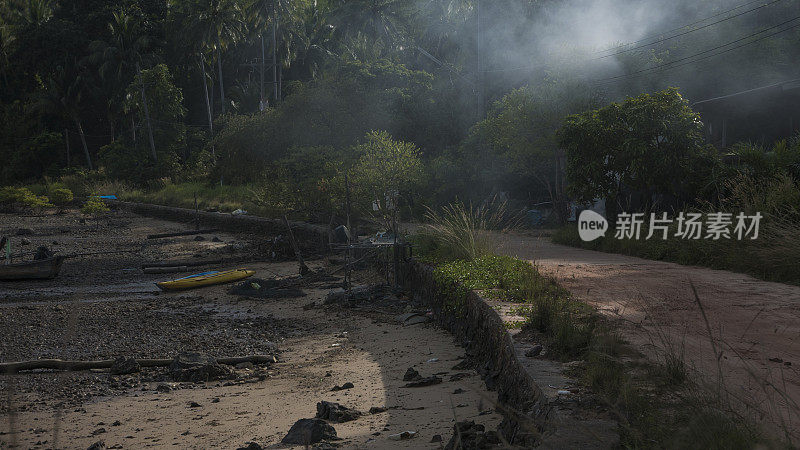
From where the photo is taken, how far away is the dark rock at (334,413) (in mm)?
7270

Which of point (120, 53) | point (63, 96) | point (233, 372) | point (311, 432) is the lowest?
point (233, 372)

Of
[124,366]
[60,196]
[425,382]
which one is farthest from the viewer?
[60,196]

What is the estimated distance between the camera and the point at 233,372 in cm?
1019

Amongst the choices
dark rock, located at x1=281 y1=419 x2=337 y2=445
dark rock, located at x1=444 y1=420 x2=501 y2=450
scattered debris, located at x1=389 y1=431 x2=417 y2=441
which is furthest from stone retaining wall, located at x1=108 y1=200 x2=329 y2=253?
dark rock, located at x1=444 y1=420 x2=501 y2=450

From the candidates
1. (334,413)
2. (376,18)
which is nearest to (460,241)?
(334,413)

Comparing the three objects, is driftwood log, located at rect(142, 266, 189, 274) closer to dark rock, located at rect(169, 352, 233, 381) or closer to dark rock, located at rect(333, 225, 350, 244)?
dark rock, located at rect(333, 225, 350, 244)

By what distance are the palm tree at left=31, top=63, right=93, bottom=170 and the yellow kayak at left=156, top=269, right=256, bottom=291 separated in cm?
4526

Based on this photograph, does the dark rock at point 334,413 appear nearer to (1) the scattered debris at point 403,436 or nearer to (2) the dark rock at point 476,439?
(1) the scattered debris at point 403,436

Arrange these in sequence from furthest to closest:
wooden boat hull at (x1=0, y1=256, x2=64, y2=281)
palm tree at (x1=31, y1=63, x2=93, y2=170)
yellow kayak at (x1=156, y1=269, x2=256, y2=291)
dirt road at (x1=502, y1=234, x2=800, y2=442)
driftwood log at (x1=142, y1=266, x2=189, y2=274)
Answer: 1. palm tree at (x1=31, y1=63, x2=93, y2=170)
2. driftwood log at (x1=142, y1=266, x2=189, y2=274)
3. wooden boat hull at (x1=0, y1=256, x2=64, y2=281)
4. yellow kayak at (x1=156, y1=269, x2=256, y2=291)
5. dirt road at (x1=502, y1=234, x2=800, y2=442)

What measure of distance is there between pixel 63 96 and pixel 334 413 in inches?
2340

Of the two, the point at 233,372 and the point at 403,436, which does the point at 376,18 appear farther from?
the point at 403,436

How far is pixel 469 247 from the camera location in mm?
13750

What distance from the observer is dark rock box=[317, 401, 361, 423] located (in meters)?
7.27

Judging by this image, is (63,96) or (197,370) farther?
(63,96)
